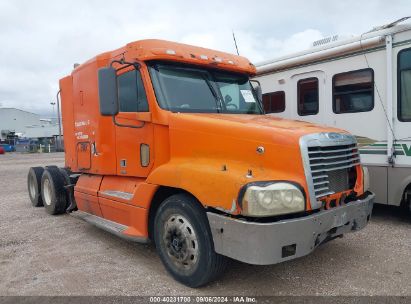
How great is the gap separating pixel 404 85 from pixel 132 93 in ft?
14.1

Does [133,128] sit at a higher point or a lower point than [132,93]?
lower

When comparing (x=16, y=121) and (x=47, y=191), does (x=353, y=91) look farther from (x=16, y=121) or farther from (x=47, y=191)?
(x=16, y=121)

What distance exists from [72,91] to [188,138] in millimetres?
3433

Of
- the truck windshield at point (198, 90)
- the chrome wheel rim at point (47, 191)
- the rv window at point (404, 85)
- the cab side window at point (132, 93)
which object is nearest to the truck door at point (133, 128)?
the cab side window at point (132, 93)

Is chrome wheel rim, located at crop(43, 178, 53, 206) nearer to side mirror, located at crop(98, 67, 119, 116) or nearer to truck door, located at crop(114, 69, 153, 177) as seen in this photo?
truck door, located at crop(114, 69, 153, 177)

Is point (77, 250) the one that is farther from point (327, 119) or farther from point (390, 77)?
point (390, 77)

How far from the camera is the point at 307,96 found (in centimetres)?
761

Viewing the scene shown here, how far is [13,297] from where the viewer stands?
4.06 m

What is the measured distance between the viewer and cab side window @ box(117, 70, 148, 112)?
4.86 m

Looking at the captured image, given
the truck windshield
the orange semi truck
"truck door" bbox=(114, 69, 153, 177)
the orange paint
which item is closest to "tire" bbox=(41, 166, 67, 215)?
the orange paint

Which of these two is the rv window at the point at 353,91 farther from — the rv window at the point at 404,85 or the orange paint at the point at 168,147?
the orange paint at the point at 168,147

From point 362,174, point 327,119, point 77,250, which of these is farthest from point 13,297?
point 327,119

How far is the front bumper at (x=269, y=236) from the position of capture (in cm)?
346

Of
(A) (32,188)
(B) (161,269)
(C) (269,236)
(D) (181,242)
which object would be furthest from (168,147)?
(A) (32,188)
